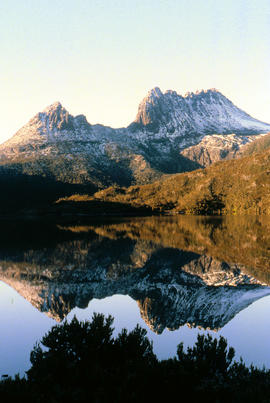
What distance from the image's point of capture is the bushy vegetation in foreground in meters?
10.8

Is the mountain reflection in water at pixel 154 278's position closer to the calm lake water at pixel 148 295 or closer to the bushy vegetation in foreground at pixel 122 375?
the calm lake water at pixel 148 295

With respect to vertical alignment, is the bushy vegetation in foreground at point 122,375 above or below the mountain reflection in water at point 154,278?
below

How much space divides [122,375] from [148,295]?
18839 millimetres

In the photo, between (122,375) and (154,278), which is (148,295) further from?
(122,375)

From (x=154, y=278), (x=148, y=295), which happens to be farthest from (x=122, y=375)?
(x=154, y=278)

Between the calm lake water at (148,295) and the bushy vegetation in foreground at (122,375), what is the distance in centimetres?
486

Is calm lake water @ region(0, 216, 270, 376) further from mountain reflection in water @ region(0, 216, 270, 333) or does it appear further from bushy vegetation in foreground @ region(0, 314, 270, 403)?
bushy vegetation in foreground @ region(0, 314, 270, 403)

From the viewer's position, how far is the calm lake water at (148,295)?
21.2 meters

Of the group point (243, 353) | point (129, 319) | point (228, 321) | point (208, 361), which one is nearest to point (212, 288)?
point (228, 321)

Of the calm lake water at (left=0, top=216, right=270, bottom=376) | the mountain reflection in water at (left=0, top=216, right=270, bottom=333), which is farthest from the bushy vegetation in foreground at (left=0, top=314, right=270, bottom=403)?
the mountain reflection in water at (left=0, top=216, right=270, bottom=333)

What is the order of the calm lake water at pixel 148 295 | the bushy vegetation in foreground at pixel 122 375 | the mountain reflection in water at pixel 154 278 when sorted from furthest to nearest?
the mountain reflection in water at pixel 154 278 < the calm lake water at pixel 148 295 < the bushy vegetation in foreground at pixel 122 375

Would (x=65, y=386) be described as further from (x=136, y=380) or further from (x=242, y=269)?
(x=242, y=269)

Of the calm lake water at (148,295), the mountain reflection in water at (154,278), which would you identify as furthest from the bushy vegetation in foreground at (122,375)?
the mountain reflection in water at (154,278)

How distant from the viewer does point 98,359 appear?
1363 centimetres
